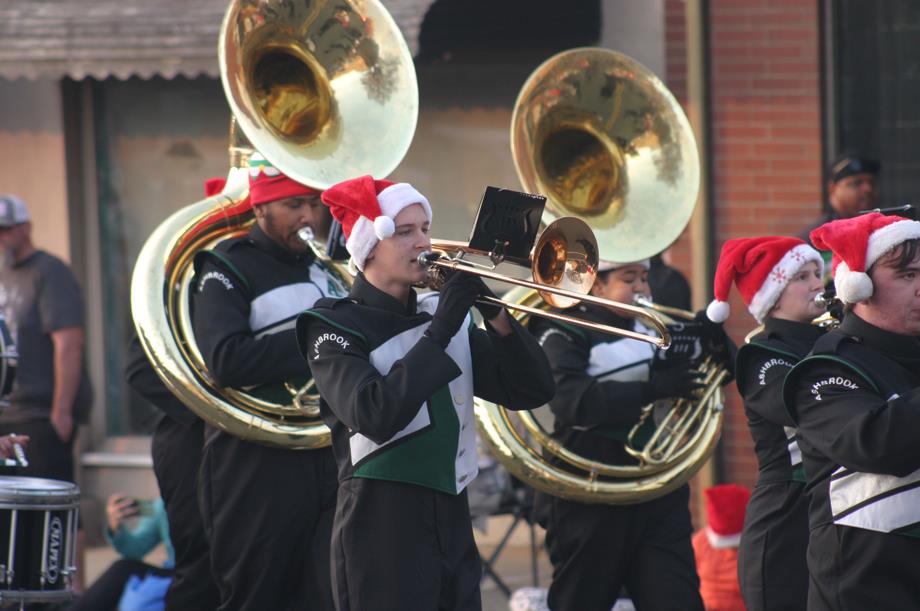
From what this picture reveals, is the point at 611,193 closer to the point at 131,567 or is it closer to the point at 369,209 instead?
the point at 369,209

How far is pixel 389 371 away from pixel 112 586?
2.78 meters

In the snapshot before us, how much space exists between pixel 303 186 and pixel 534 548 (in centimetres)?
Answer: 260

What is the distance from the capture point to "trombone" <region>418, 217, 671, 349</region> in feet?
12.6

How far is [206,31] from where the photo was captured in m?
7.53

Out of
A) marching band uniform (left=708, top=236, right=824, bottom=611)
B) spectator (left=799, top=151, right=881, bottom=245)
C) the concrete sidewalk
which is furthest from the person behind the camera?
the concrete sidewalk

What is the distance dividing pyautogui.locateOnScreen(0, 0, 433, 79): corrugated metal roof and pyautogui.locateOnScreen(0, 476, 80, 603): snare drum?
9.98ft

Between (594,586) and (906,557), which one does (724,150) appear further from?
(906,557)

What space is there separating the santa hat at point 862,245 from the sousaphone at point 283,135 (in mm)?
1843

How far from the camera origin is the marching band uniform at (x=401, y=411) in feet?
12.2

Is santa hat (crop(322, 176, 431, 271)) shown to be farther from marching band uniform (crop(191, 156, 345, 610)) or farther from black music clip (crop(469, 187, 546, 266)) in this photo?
marching band uniform (crop(191, 156, 345, 610))

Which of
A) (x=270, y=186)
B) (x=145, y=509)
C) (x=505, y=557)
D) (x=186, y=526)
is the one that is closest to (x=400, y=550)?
(x=270, y=186)

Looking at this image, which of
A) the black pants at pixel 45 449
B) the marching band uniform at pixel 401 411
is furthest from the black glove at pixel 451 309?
the black pants at pixel 45 449

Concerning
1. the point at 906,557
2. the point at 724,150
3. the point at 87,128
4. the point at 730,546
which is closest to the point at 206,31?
the point at 87,128

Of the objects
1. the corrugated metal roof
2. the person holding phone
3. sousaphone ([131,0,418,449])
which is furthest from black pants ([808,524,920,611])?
the corrugated metal roof
